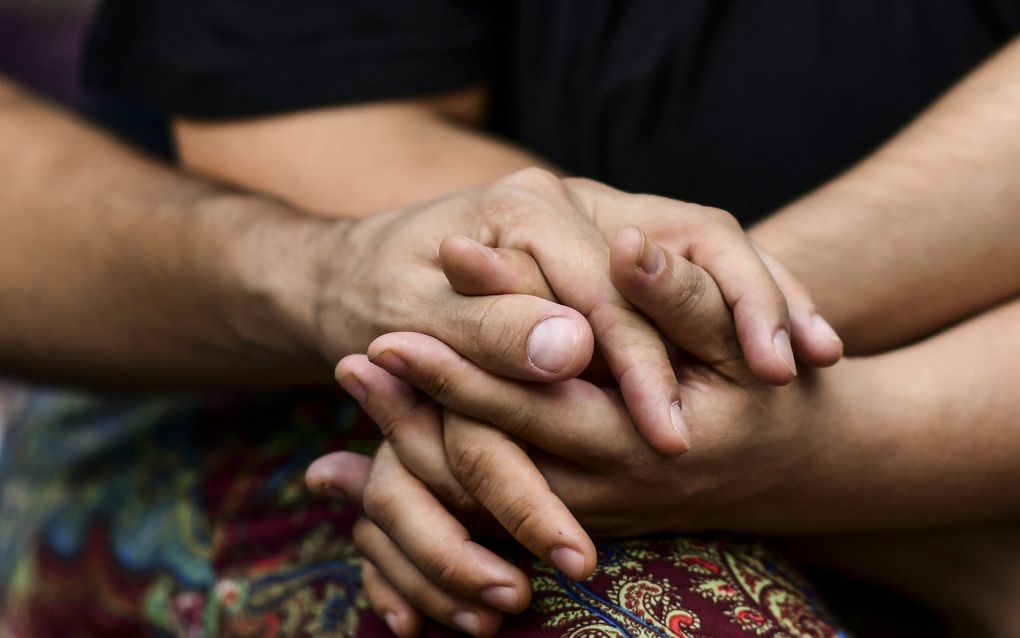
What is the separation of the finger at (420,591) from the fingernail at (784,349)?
0.22 m

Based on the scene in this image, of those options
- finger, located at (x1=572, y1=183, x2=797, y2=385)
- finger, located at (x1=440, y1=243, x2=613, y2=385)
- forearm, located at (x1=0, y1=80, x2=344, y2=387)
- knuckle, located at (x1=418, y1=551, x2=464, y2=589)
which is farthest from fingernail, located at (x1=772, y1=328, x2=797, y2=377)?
forearm, located at (x1=0, y1=80, x2=344, y2=387)

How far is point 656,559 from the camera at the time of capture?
606 mm

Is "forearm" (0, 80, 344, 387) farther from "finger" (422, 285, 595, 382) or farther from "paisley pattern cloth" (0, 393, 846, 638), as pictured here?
"finger" (422, 285, 595, 382)

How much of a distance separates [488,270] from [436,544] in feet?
0.52

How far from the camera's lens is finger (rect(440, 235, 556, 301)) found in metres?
0.53

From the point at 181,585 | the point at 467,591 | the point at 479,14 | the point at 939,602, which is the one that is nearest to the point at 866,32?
the point at 479,14

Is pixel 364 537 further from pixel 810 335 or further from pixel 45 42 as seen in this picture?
pixel 45 42

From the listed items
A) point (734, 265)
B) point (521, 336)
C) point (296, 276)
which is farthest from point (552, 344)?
point (296, 276)

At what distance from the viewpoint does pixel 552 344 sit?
0.52 meters

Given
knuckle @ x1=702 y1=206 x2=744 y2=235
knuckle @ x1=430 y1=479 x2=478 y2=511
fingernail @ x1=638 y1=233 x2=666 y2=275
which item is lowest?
knuckle @ x1=430 y1=479 x2=478 y2=511

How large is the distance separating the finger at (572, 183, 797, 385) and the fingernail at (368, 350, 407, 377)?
0.54 feet

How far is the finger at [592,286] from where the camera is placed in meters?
0.53

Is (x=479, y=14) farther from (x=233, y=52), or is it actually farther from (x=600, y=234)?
(x=600, y=234)

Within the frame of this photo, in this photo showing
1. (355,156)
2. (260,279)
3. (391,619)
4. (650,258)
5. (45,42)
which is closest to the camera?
(650,258)
